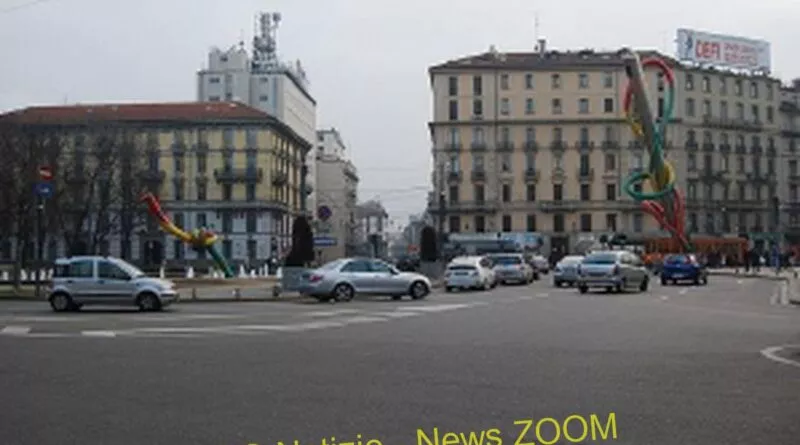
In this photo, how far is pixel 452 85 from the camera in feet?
356

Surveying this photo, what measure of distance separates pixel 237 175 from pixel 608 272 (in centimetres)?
7457

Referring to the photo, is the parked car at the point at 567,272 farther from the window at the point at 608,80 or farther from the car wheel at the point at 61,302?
the window at the point at 608,80

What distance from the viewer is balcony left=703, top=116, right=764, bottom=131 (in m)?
110

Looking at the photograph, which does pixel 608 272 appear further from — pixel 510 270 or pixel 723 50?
pixel 723 50

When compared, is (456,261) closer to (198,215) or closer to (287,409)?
(287,409)

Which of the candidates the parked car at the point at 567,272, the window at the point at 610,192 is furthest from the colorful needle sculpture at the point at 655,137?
the window at the point at 610,192

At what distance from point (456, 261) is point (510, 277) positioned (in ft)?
23.4

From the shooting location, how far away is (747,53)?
107 metres

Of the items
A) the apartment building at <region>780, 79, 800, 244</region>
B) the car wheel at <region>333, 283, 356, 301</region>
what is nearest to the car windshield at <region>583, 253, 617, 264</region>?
the car wheel at <region>333, 283, 356, 301</region>

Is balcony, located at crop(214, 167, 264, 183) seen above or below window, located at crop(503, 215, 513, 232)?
above

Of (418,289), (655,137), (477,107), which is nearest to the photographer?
(418,289)

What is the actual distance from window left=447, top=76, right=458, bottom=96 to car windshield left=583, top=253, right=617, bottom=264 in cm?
7254

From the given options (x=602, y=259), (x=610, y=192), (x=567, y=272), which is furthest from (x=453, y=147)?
(x=602, y=259)

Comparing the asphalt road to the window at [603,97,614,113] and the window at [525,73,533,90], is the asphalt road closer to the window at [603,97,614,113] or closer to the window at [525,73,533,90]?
the window at [525,73,533,90]
